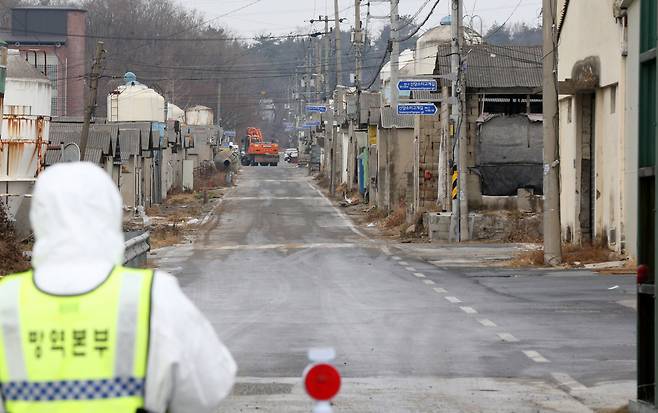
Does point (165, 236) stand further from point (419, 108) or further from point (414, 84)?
point (414, 84)

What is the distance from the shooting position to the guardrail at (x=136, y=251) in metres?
23.5

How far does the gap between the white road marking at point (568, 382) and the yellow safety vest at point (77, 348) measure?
309 inches

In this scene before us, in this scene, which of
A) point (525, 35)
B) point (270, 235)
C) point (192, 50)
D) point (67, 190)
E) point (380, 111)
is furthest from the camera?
point (525, 35)

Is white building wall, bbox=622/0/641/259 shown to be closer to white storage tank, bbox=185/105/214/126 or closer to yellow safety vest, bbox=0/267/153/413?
yellow safety vest, bbox=0/267/153/413

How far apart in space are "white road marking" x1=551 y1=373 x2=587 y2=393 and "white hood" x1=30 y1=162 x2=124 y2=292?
26.0ft

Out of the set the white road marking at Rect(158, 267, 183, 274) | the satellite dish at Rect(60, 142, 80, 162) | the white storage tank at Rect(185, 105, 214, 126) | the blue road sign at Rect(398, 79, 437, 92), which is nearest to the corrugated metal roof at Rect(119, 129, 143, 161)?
the satellite dish at Rect(60, 142, 80, 162)

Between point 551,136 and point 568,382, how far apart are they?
1626 cm

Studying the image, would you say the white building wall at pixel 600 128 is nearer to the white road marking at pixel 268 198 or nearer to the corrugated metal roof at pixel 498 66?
the corrugated metal roof at pixel 498 66

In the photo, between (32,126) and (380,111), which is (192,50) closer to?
(380,111)

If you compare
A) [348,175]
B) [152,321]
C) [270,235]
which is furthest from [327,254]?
[348,175]

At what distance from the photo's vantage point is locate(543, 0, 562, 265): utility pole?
27781 mm

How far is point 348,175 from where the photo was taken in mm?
78188

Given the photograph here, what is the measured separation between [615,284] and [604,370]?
9728 mm

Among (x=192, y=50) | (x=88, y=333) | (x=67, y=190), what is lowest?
(x=88, y=333)
